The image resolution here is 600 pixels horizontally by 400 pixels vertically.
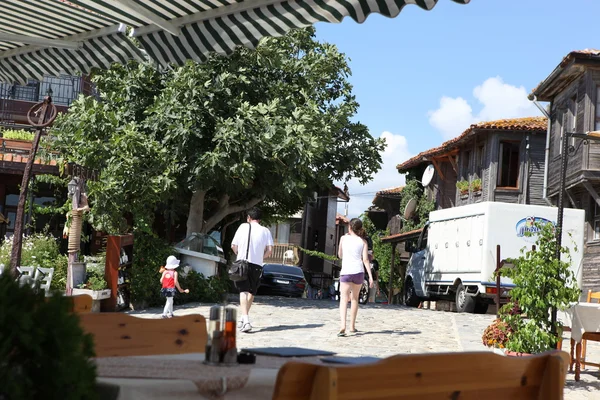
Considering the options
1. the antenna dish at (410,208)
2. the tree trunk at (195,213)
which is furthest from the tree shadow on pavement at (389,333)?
the antenna dish at (410,208)

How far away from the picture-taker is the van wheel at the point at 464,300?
75.7 feet

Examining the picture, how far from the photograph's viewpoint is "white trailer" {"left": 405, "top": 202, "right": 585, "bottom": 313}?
2220 cm

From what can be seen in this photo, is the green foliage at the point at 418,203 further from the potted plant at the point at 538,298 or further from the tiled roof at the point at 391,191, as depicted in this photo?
the potted plant at the point at 538,298

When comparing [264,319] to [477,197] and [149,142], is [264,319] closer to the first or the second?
[149,142]

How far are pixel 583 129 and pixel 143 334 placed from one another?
25196 mm

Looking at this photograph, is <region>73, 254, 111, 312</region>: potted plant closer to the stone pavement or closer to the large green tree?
the stone pavement

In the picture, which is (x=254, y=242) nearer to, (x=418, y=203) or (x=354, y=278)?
(x=354, y=278)

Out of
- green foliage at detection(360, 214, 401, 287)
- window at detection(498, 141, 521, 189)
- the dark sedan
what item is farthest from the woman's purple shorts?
green foliage at detection(360, 214, 401, 287)

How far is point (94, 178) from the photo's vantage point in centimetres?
2355

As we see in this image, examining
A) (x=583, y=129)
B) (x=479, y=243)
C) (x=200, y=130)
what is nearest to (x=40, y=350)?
(x=200, y=130)

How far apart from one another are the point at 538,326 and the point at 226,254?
21401mm

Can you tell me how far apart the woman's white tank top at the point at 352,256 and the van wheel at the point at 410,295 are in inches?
582

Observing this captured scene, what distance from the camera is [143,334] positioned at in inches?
167

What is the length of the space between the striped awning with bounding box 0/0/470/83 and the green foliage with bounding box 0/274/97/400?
275 centimetres
